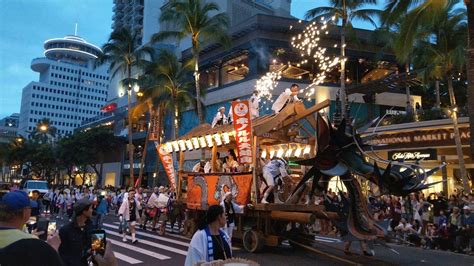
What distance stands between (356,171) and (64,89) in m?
153

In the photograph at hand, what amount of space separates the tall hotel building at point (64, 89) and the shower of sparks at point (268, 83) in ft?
385

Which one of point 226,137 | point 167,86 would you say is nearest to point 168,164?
point 226,137

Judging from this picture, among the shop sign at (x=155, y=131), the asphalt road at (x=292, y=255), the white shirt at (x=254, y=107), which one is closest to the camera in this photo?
the asphalt road at (x=292, y=255)

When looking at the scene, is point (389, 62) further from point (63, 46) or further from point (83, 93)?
point (63, 46)

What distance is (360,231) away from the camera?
32.1 ft

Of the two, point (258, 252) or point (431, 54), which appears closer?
point (258, 252)

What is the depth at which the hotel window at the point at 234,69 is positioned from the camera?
38.6m

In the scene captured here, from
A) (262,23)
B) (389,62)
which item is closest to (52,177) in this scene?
(262,23)

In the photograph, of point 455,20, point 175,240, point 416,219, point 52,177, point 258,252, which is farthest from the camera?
point 52,177

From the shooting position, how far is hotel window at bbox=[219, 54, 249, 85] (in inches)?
1519

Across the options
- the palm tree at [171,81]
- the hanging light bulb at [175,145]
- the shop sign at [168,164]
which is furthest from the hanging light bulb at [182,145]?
the palm tree at [171,81]

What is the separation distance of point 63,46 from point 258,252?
16524 cm

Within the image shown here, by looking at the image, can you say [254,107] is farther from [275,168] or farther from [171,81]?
[171,81]

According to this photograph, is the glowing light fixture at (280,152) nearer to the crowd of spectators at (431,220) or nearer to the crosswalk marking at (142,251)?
the crowd of spectators at (431,220)
